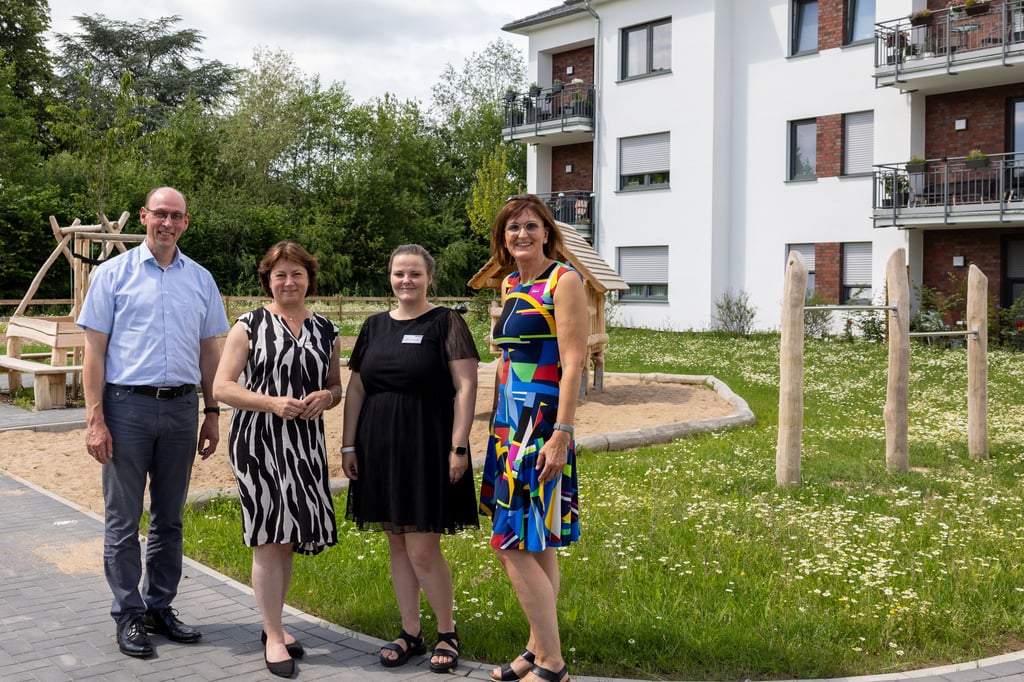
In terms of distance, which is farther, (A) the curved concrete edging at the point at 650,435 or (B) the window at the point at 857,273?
(B) the window at the point at 857,273

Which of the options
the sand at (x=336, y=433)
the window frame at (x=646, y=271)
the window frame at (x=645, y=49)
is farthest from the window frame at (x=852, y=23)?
the sand at (x=336, y=433)

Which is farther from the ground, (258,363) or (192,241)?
(192,241)

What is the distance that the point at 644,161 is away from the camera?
3144 cm

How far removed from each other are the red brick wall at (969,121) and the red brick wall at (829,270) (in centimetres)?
351

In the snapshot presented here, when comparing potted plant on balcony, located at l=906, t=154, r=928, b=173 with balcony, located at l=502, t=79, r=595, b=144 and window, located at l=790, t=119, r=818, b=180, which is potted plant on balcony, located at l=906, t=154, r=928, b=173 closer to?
window, located at l=790, t=119, r=818, b=180

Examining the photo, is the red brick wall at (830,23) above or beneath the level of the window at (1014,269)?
above

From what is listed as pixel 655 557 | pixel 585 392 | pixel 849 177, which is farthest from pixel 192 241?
pixel 655 557

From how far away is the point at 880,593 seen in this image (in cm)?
556

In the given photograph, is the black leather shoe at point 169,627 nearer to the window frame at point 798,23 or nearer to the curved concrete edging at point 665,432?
the curved concrete edging at point 665,432

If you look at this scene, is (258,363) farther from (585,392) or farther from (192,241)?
(192,241)

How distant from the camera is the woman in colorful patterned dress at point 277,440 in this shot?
4.74 m

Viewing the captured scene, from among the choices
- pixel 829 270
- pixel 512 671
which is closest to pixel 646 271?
pixel 829 270

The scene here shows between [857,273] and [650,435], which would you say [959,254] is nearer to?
[857,273]

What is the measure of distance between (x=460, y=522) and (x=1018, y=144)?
2485 centimetres
